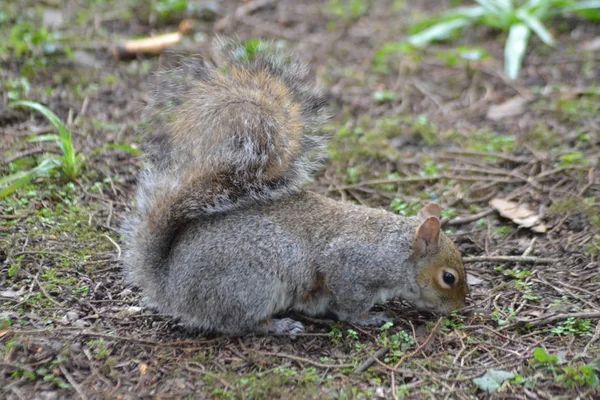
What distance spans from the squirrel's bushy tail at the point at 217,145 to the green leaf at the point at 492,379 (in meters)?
1.16

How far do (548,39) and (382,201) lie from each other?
3.15 metres

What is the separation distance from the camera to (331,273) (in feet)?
10.2

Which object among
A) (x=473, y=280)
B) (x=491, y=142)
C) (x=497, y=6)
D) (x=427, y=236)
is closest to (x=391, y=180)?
(x=491, y=142)

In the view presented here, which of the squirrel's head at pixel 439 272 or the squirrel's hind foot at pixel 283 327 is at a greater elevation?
the squirrel's head at pixel 439 272

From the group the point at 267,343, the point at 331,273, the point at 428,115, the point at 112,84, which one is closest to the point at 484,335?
the point at 331,273

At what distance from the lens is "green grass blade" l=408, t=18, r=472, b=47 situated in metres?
6.77

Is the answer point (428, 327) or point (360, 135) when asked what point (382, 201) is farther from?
point (428, 327)

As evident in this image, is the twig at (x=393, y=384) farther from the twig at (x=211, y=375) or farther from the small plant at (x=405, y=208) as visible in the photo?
the small plant at (x=405, y=208)

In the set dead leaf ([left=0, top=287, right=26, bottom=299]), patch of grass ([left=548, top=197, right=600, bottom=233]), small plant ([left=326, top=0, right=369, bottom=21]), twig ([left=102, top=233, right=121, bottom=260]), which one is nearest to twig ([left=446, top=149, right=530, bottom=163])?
patch of grass ([left=548, top=197, right=600, bottom=233])

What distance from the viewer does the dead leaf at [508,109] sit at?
17.9 feet

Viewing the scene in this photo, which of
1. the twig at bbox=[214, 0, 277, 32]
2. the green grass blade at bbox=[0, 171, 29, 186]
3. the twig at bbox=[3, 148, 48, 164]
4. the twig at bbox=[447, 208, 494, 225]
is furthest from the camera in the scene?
the twig at bbox=[214, 0, 277, 32]

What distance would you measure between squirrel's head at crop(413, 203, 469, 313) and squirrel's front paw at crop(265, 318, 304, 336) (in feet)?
1.97

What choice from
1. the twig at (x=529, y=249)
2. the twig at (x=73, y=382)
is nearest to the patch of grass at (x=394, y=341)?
the twig at (x=529, y=249)

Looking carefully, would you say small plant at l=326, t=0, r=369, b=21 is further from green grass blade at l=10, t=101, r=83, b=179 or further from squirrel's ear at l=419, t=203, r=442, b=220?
squirrel's ear at l=419, t=203, r=442, b=220
